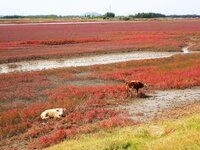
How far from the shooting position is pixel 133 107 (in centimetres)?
1841

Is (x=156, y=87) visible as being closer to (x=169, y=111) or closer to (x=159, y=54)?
(x=169, y=111)

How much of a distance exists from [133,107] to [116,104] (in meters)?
1.07

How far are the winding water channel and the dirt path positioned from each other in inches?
587

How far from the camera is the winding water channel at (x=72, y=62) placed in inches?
1328

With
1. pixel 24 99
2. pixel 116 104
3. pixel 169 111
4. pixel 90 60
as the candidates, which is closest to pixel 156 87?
pixel 116 104

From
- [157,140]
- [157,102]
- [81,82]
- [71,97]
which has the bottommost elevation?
[81,82]

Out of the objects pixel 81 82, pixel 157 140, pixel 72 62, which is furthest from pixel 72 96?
pixel 72 62

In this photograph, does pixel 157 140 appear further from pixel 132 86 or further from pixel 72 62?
pixel 72 62

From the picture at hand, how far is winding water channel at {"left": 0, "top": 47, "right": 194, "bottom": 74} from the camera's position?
1328 inches

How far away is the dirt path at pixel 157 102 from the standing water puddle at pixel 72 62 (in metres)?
14.9

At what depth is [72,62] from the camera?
3750 cm

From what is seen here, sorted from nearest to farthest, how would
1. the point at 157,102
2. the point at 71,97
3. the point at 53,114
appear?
the point at 53,114, the point at 157,102, the point at 71,97

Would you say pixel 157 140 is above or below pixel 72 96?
above

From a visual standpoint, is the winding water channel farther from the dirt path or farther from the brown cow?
the dirt path
